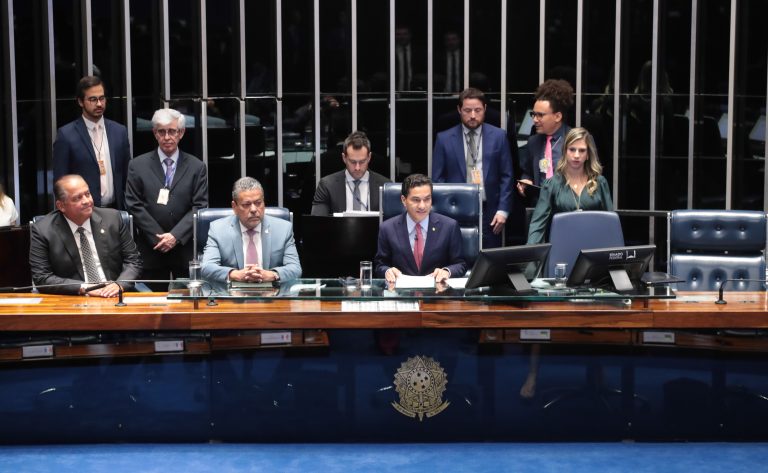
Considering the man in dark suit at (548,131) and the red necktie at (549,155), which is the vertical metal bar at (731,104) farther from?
the red necktie at (549,155)

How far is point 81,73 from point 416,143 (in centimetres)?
225

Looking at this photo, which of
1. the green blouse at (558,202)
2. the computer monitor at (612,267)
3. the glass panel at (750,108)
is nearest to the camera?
the computer monitor at (612,267)

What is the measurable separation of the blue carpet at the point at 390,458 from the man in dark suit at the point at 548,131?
7.28ft

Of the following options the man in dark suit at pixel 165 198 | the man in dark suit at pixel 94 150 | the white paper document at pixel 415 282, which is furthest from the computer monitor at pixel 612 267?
the man in dark suit at pixel 94 150

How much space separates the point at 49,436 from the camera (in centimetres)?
461

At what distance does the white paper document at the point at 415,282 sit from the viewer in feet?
15.5

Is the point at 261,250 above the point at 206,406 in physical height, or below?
above

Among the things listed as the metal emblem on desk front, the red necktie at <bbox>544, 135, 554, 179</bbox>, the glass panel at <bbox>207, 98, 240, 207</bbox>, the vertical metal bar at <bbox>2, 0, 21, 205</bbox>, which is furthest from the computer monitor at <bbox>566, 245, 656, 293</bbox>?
the vertical metal bar at <bbox>2, 0, 21, 205</bbox>

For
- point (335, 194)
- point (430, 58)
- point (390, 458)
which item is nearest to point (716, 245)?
point (390, 458)

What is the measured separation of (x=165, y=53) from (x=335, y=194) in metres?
1.87

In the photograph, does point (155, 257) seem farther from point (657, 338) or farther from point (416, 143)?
point (657, 338)

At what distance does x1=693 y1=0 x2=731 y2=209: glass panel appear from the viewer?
7.58 metres

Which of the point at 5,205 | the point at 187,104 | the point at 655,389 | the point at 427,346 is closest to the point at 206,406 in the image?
the point at 427,346

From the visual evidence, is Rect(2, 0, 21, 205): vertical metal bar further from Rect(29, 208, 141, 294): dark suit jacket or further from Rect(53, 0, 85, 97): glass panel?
Rect(29, 208, 141, 294): dark suit jacket
